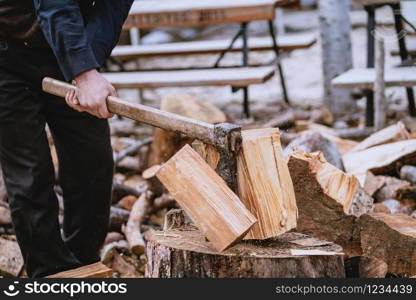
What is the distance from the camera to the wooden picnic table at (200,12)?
646 centimetres

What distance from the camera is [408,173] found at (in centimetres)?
451

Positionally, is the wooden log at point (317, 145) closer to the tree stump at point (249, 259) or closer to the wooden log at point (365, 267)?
the wooden log at point (365, 267)

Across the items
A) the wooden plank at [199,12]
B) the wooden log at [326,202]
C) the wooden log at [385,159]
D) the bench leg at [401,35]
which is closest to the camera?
the wooden log at [326,202]

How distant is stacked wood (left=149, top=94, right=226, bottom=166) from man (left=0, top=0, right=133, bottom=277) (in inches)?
65.8

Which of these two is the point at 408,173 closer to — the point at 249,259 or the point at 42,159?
the point at 249,259

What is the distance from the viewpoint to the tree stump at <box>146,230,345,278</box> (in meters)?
2.44

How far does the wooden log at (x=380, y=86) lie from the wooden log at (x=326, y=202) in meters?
2.35

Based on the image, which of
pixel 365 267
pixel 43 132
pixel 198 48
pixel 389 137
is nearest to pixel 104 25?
pixel 43 132

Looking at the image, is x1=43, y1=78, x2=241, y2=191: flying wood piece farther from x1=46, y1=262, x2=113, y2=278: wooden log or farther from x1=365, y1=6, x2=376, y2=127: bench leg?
x1=365, y1=6, x2=376, y2=127: bench leg

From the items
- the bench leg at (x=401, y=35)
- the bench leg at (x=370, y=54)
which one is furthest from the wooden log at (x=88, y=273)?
the bench leg at (x=401, y=35)

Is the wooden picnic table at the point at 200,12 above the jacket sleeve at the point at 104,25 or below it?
below

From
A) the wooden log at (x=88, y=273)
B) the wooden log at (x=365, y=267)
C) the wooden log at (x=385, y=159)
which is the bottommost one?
the wooden log at (x=385, y=159)

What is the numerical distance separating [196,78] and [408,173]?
242 centimetres

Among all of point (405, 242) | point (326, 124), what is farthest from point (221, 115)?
point (405, 242)
